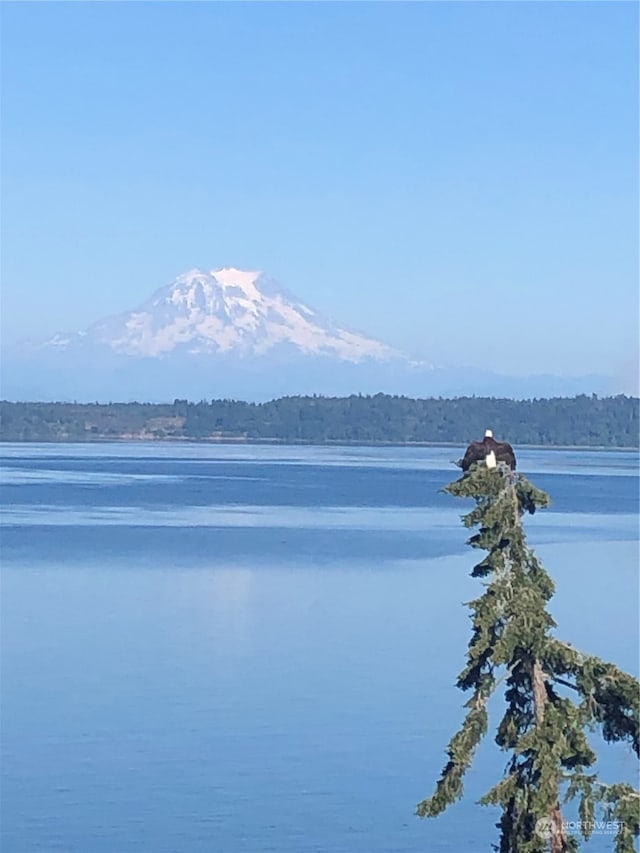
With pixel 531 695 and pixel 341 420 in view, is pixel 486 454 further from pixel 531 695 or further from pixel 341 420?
pixel 341 420

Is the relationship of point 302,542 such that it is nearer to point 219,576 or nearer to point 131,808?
point 219,576

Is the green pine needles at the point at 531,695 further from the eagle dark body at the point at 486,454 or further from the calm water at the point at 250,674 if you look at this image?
the calm water at the point at 250,674

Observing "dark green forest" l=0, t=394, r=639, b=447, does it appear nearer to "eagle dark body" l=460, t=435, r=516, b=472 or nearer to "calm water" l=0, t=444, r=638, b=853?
"calm water" l=0, t=444, r=638, b=853

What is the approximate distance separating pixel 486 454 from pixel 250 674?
15574mm

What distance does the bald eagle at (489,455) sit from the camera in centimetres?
833

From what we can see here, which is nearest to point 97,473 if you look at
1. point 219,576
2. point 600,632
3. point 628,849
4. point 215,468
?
point 215,468

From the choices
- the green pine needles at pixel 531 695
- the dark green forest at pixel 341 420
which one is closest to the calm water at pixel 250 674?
the green pine needles at pixel 531 695

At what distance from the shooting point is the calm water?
16297 millimetres

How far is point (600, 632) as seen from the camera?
89.6ft

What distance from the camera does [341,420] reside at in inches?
7283

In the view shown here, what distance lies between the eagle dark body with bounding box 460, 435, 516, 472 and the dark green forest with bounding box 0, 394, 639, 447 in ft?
514

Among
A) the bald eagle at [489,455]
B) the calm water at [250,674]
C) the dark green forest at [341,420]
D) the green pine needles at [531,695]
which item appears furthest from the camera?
the dark green forest at [341,420]

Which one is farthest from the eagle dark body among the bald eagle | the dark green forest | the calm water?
the dark green forest

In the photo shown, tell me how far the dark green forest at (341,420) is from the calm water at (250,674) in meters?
118
